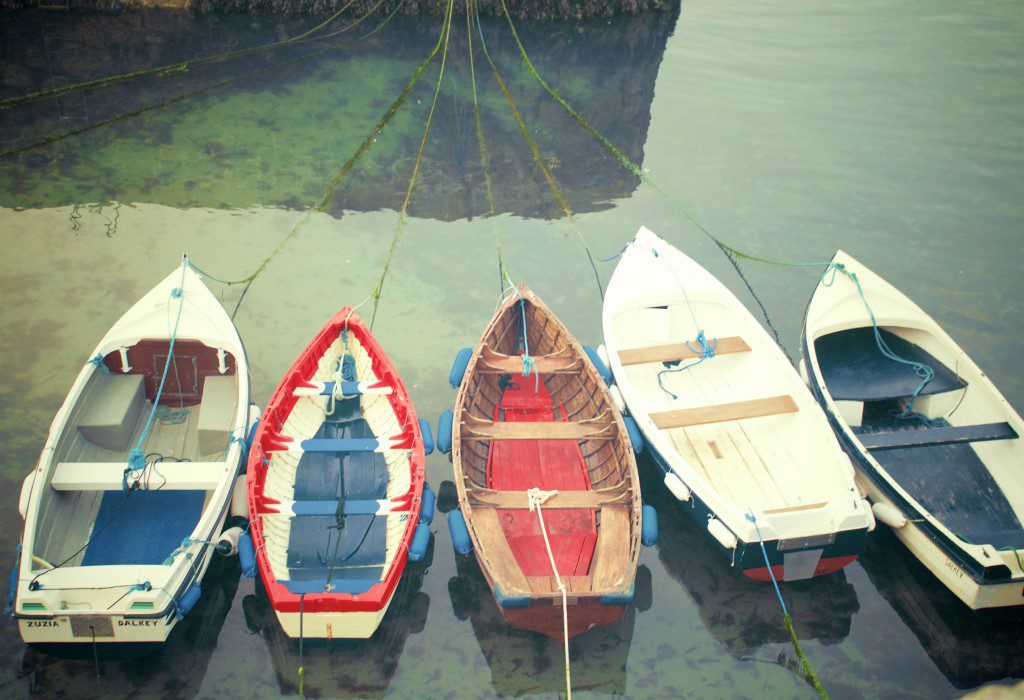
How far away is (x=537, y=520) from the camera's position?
8859 millimetres

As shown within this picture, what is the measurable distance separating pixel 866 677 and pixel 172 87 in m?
17.5

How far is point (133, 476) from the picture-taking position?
8.54 metres

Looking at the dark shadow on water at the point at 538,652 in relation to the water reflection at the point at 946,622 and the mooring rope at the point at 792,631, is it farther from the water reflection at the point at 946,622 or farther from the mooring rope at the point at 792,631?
the water reflection at the point at 946,622

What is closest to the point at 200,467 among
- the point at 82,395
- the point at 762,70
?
the point at 82,395

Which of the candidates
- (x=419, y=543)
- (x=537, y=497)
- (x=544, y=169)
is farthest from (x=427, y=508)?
(x=544, y=169)

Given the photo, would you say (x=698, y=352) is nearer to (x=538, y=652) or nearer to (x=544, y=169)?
(x=538, y=652)

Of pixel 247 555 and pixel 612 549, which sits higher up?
pixel 247 555

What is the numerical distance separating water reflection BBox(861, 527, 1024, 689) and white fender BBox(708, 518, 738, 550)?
2343 millimetres

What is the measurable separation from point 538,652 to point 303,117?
12.9 metres

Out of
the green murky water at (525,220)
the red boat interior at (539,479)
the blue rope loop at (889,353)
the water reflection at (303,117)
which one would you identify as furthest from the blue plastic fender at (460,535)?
the water reflection at (303,117)

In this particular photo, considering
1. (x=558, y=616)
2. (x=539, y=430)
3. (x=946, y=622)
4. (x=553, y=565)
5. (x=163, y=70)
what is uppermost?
(x=163, y=70)

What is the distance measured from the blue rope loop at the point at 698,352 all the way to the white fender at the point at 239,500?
229 inches

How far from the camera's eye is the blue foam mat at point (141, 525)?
8.35 m

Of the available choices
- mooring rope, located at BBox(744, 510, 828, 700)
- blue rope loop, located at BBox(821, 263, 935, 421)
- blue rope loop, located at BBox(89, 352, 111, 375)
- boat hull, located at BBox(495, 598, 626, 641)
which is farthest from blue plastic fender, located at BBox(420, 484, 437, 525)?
blue rope loop, located at BBox(821, 263, 935, 421)
